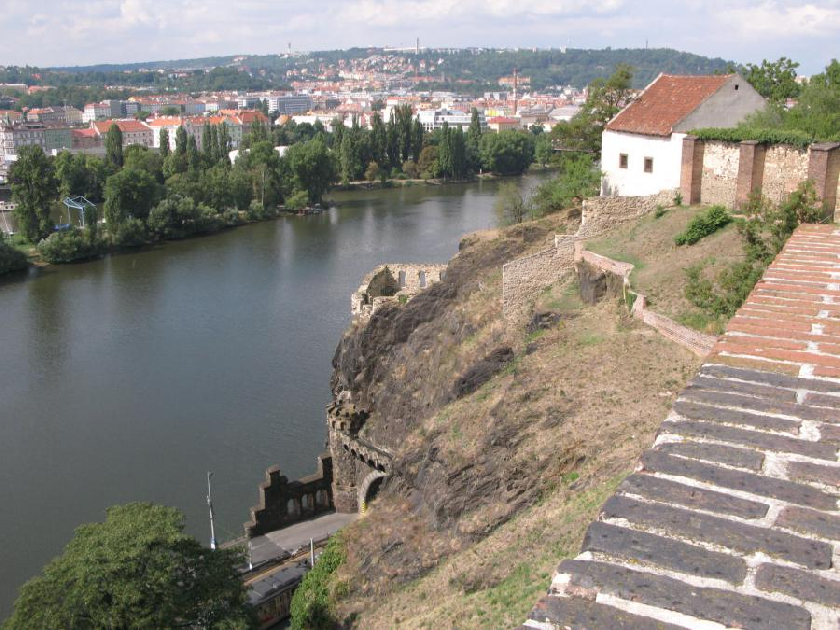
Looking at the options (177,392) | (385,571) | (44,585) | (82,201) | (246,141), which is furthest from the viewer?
(246,141)

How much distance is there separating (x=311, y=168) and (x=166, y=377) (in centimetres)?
4635

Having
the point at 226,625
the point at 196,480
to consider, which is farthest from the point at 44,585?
the point at 196,480

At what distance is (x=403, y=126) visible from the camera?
313 feet

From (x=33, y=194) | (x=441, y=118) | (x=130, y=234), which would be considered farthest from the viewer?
(x=441, y=118)

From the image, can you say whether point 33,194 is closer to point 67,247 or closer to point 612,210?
point 67,247

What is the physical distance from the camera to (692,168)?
23.9m

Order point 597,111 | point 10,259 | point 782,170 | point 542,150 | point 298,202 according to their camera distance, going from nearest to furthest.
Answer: point 782,170
point 597,111
point 10,259
point 298,202
point 542,150

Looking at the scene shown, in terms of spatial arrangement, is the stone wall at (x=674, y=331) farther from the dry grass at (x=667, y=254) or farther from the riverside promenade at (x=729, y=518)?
the riverside promenade at (x=729, y=518)

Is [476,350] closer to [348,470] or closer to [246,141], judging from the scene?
[348,470]

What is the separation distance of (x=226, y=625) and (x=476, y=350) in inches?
409

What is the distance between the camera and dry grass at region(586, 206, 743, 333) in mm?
17719

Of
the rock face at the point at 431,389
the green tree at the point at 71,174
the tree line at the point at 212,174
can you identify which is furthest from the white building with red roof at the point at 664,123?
the green tree at the point at 71,174

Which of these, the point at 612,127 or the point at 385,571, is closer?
the point at 385,571

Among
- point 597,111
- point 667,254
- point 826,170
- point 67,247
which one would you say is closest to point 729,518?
point 667,254
